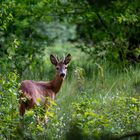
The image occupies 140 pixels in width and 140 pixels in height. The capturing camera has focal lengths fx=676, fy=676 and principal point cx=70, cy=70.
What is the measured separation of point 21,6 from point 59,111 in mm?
4582

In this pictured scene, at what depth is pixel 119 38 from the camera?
14812mm

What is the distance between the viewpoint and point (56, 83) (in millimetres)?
11508

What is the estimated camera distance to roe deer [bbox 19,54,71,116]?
31.4 ft

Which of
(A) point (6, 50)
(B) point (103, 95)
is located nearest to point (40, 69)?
(A) point (6, 50)

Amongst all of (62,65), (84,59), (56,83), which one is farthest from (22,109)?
(84,59)

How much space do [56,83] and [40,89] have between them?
3.13 feet

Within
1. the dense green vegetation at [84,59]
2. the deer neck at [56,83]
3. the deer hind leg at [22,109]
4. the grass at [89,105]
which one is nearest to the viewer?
the grass at [89,105]

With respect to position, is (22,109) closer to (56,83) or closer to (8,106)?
(8,106)

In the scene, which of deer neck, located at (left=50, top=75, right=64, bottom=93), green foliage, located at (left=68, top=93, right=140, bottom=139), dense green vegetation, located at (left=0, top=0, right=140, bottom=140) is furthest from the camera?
deer neck, located at (left=50, top=75, right=64, bottom=93)

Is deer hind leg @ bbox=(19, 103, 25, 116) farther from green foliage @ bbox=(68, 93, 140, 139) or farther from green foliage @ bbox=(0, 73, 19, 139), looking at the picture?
Result: green foliage @ bbox=(68, 93, 140, 139)

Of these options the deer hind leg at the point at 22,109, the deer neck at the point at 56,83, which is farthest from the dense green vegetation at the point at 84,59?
the deer hind leg at the point at 22,109

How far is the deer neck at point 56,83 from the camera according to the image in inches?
447

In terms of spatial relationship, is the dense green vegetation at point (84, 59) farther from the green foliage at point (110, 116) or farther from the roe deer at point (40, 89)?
the roe deer at point (40, 89)

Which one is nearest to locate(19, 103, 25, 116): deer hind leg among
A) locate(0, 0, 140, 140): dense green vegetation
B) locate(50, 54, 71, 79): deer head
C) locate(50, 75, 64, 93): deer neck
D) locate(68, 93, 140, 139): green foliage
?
locate(0, 0, 140, 140): dense green vegetation
